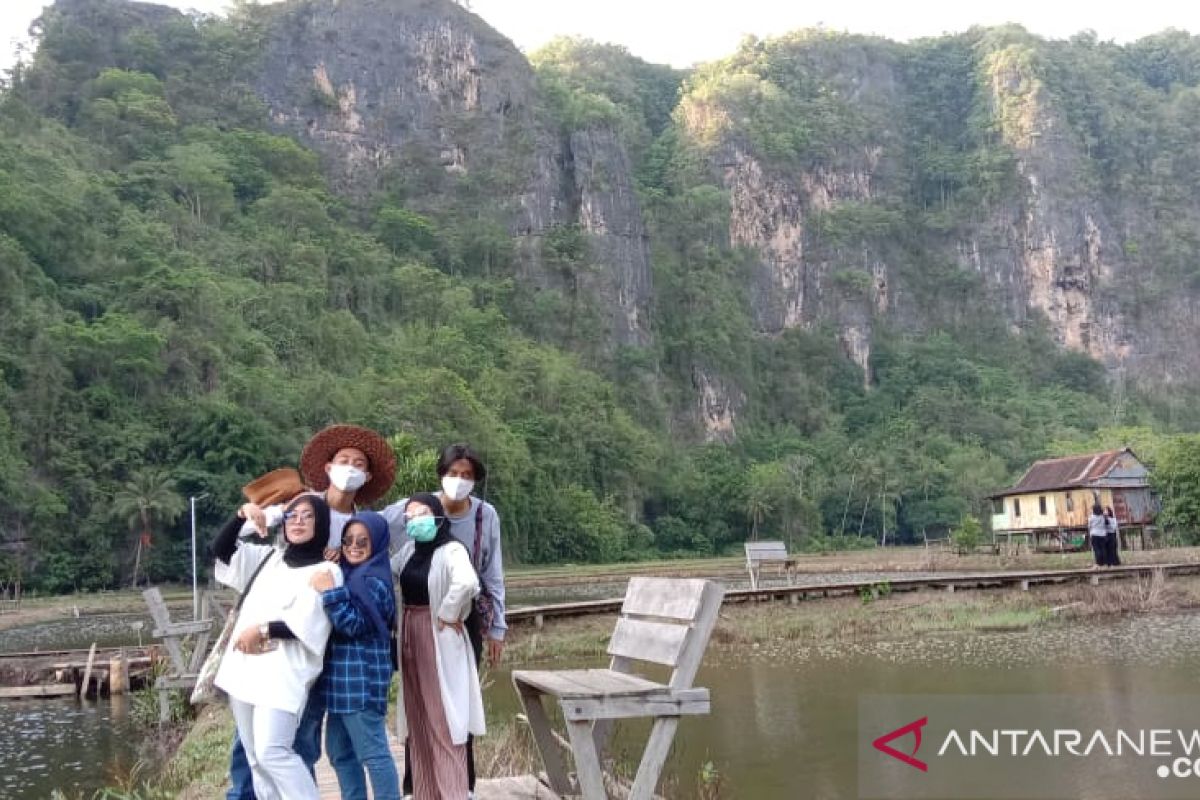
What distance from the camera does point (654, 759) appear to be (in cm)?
411

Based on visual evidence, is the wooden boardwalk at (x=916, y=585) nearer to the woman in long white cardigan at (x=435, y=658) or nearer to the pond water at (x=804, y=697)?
the pond water at (x=804, y=697)

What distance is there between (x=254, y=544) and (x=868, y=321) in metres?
98.0

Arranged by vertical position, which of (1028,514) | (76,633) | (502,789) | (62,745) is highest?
(502,789)

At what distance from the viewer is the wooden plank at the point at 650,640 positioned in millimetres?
4281

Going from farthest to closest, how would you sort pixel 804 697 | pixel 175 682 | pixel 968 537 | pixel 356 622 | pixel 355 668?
1. pixel 968 537
2. pixel 175 682
3. pixel 804 697
4. pixel 355 668
5. pixel 356 622

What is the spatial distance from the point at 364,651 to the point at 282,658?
1.07 feet

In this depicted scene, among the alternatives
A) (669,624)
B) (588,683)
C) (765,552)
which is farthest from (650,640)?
(765,552)

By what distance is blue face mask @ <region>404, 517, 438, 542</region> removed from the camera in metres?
4.48

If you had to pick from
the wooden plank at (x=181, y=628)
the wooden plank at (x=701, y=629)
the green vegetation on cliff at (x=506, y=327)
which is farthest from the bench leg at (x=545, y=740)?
the green vegetation on cliff at (x=506, y=327)

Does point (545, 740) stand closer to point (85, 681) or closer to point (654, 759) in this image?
point (654, 759)

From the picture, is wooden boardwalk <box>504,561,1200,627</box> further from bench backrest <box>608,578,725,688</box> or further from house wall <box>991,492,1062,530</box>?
house wall <box>991,492,1062,530</box>

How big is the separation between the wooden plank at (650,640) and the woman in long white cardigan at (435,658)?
69 cm

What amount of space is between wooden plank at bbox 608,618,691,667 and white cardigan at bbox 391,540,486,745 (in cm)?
69

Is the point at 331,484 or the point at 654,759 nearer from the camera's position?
the point at 654,759
